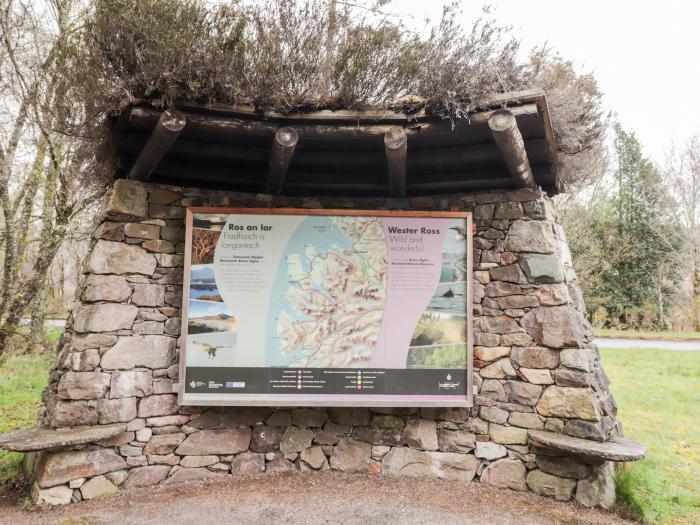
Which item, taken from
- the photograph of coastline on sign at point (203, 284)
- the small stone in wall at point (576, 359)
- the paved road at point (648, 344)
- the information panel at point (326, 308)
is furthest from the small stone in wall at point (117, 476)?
the paved road at point (648, 344)

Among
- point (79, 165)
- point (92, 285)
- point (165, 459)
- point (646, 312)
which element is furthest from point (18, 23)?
point (646, 312)

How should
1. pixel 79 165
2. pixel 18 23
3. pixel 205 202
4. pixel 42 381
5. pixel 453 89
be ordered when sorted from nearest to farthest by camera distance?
pixel 453 89
pixel 205 202
pixel 79 165
pixel 18 23
pixel 42 381

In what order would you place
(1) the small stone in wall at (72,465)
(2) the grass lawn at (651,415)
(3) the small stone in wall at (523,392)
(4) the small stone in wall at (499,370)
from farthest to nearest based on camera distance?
(4) the small stone in wall at (499,370)
(3) the small stone in wall at (523,392)
(2) the grass lawn at (651,415)
(1) the small stone in wall at (72,465)

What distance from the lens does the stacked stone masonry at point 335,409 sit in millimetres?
3148

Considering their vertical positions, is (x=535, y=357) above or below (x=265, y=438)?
above

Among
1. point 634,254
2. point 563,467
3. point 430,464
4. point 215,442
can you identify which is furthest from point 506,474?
point 634,254

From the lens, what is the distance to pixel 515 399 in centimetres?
331

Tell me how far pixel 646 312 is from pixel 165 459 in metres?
14.7

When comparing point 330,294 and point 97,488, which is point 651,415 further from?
point 97,488

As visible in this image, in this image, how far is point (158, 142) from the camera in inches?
115

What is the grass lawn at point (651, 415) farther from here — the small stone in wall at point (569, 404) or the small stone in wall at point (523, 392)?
the small stone in wall at point (523, 392)

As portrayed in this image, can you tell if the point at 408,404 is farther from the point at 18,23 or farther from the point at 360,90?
the point at 18,23

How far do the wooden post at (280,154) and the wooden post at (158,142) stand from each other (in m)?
0.61

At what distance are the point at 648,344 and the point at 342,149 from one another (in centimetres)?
1007
